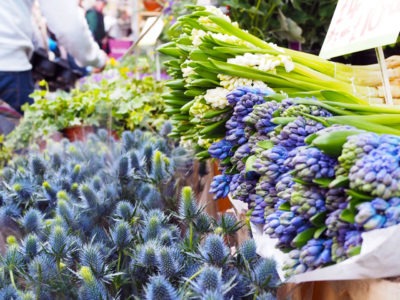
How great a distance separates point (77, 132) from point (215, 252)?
182 centimetres

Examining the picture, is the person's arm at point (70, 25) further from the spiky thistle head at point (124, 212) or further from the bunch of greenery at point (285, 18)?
the spiky thistle head at point (124, 212)

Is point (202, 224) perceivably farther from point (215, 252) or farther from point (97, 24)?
point (97, 24)

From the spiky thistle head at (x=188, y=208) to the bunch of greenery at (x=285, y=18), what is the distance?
129 cm

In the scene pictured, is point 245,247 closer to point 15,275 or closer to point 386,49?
point 15,275

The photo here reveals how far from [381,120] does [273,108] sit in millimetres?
193

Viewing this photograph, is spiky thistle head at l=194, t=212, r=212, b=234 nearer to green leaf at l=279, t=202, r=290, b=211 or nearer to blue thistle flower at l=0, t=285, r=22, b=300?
green leaf at l=279, t=202, r=290, b=211

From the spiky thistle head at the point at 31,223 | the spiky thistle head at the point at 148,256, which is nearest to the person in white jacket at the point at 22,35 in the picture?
the spiky thistle head at the point at 31,223

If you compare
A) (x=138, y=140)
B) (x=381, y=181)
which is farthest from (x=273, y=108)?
(x=138, y=140)

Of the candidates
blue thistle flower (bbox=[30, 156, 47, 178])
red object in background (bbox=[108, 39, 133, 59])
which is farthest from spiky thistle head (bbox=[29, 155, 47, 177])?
red object in background (bbox=[108, 39, 133, 59])

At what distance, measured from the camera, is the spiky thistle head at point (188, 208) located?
93 centimetres

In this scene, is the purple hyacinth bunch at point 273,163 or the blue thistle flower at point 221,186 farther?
the blue thistle flower at point 221,186

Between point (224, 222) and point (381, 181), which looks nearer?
point (381, 181)

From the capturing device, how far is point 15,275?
0.87 meters

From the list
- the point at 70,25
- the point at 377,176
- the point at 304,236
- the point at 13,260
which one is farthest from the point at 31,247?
the point at 70,25
